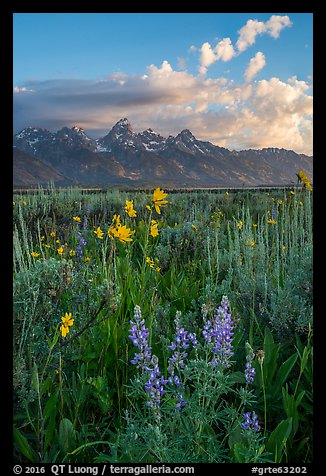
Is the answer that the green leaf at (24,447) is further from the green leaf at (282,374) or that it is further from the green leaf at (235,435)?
the green leaf at (282,374)

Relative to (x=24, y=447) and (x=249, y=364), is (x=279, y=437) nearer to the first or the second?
(x=249, y=364)

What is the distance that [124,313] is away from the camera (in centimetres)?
300

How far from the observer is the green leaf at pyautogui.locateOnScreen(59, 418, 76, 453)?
6.01 ft

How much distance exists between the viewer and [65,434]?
6.03ft

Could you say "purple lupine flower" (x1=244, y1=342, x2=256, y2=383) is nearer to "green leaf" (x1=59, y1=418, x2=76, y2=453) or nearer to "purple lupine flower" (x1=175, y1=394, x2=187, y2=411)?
"purple lupine flower" (x1=175, y1=394, x2=187, y2=411)

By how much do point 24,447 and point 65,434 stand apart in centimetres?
16

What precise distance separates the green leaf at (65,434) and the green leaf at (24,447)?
113mm

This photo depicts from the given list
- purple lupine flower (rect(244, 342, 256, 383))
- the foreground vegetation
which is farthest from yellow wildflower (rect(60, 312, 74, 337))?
purple lupine flower (rect(244, 342, 256, 383))

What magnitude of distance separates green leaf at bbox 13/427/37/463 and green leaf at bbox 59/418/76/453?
0.11 meters

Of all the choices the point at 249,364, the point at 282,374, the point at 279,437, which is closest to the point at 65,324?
the point at 249,364
